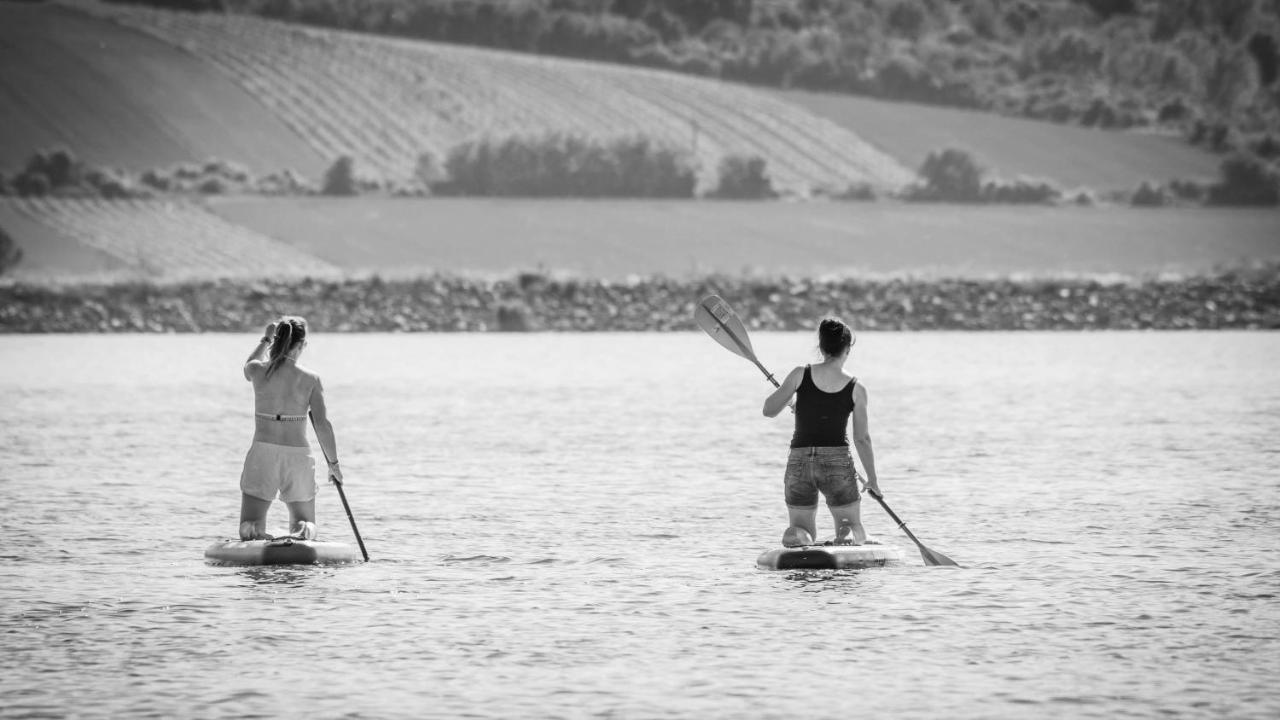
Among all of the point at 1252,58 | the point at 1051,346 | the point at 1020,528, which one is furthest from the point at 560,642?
the point at 1252,58

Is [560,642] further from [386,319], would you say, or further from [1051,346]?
[386,319]

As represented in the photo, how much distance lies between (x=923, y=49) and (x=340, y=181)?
63593 mm

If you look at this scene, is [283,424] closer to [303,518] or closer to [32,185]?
[303,518]

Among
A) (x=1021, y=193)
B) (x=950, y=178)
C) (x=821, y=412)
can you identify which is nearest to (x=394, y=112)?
(x=950, y=178)

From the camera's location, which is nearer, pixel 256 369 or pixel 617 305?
pixel 256 369

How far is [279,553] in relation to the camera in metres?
14.5

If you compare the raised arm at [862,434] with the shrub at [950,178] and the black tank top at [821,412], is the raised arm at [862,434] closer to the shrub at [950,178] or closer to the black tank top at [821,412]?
the black tank top at [821,412]

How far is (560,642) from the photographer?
463 inches

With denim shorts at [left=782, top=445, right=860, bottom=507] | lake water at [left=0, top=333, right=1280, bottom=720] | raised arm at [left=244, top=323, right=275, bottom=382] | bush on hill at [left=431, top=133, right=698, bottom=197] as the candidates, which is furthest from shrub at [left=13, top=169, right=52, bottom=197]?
denim shorts at [left=782, top=445, right=860, bottom=507]

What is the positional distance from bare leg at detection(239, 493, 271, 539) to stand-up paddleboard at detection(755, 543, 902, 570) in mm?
3555

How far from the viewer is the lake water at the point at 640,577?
10.5m

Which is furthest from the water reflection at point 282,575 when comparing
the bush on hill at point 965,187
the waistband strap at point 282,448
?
the bush on hill at point 965,187

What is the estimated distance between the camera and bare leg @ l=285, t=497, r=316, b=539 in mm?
14734

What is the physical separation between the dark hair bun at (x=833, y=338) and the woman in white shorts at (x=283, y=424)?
349 cm
